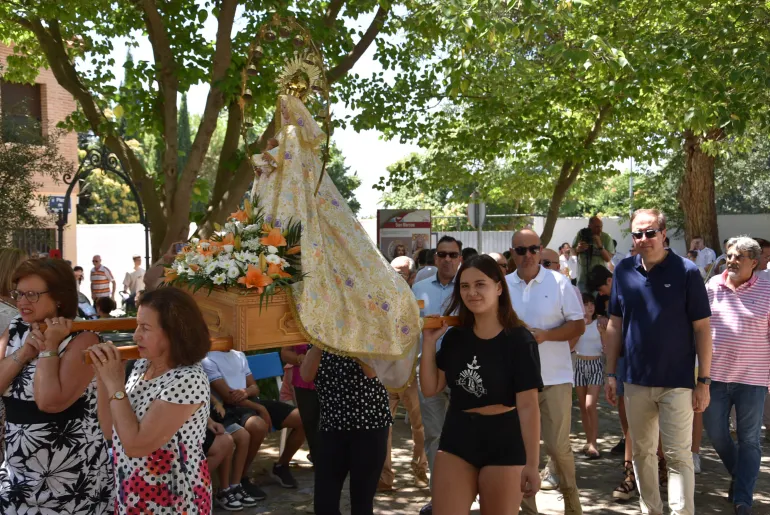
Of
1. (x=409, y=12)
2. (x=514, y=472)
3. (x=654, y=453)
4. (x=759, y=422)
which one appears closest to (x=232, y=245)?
(x=514, y=472)

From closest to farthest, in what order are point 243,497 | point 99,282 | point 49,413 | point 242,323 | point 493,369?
point 49,413, point 242,323, point 493,369, point 243,497, point 99,282

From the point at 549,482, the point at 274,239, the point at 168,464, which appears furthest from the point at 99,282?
the point at 168,464

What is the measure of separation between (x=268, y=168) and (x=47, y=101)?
21185 millimetres

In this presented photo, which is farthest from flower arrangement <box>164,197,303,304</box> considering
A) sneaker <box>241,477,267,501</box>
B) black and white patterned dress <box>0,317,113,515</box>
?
sneaker <box>241,477,267,501</box>

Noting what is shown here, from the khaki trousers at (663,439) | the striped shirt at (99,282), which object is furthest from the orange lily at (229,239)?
the striped shirt at (99,282)

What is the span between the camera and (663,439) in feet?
18.9

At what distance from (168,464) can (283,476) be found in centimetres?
441

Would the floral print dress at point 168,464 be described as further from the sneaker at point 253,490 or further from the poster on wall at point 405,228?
the poster on wall at point 405,228

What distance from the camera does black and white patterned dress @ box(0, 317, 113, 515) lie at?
3773 mm

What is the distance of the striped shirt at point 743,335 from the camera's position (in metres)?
6.40

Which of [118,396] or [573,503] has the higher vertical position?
[118,396]

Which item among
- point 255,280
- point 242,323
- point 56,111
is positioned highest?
point 56,111

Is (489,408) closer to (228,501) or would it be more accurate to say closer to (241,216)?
(241,216)

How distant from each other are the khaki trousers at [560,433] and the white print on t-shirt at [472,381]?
6.24 ft
